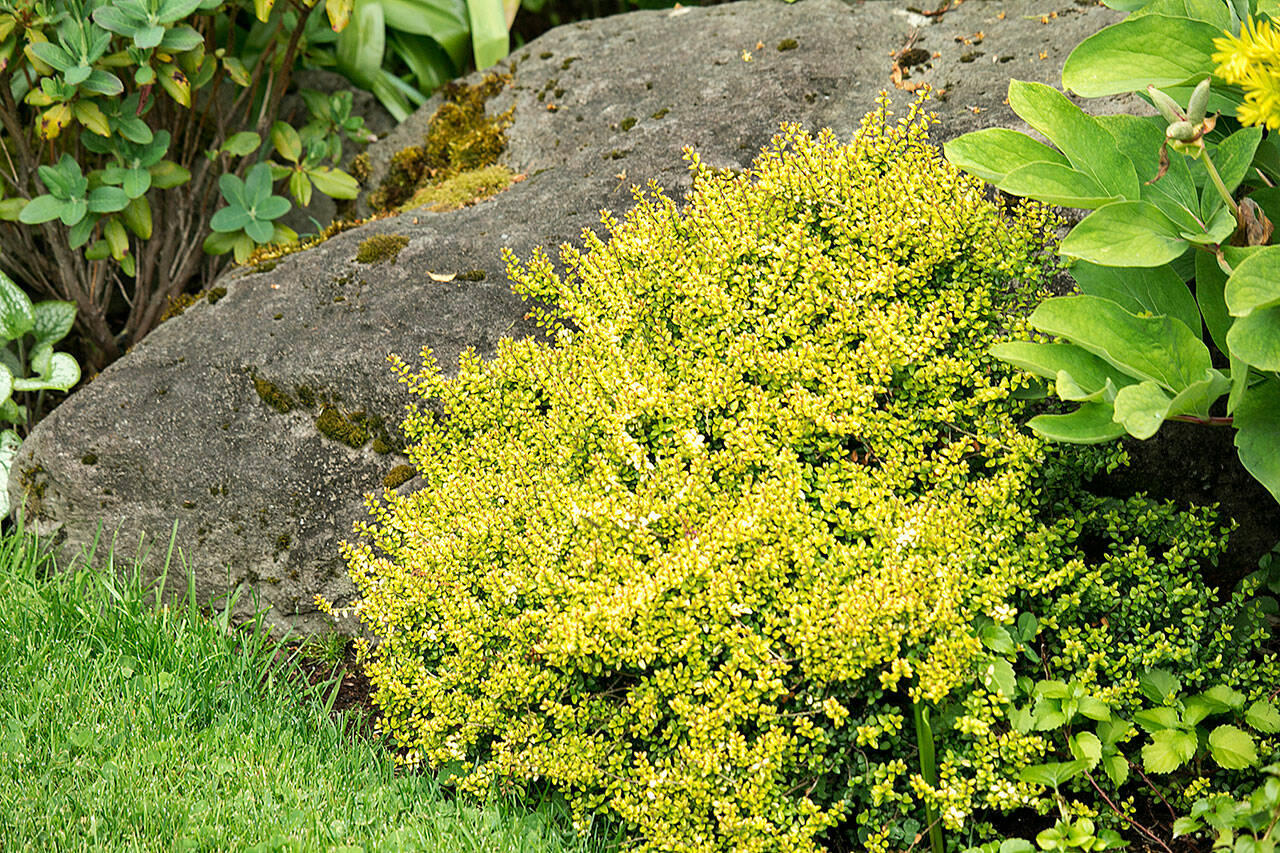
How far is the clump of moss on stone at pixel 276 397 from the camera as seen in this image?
3.31m

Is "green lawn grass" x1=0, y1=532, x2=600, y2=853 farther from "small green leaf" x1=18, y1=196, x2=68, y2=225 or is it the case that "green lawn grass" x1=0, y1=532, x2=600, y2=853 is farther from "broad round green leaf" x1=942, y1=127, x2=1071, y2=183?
"broad round green leaf" x1=942, y1=127, x2=1071, y2=183

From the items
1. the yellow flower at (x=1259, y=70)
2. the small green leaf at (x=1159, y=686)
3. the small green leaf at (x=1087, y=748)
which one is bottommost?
the small green leaf at (x=1159, y=686)

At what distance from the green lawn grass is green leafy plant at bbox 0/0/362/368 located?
148cm

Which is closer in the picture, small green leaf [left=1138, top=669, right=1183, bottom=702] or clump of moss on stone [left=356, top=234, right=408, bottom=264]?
small green leaf [left=1138, top=669, right=1183, bottom=702]

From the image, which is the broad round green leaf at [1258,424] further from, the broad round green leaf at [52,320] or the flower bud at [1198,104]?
the broad round green leaf at [52,320]

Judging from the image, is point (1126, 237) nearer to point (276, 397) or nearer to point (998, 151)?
point (998, 151)

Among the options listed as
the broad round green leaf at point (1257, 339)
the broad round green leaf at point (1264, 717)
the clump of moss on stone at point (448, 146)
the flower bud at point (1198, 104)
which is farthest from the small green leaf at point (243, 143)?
the broad round green leaf at point (1264, 717)

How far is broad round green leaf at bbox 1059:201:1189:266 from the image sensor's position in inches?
78.8

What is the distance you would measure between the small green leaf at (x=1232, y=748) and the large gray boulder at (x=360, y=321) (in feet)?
6.64

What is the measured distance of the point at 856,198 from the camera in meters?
2.78

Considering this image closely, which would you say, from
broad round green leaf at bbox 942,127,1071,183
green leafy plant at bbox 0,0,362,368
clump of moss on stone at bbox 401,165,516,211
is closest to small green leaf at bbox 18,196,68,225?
green leafy plant at bbox 0,0,362,368

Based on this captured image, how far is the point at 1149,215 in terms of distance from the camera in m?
2.04

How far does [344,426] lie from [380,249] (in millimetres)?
725

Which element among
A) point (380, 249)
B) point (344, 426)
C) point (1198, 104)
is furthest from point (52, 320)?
point (1198, 104)
